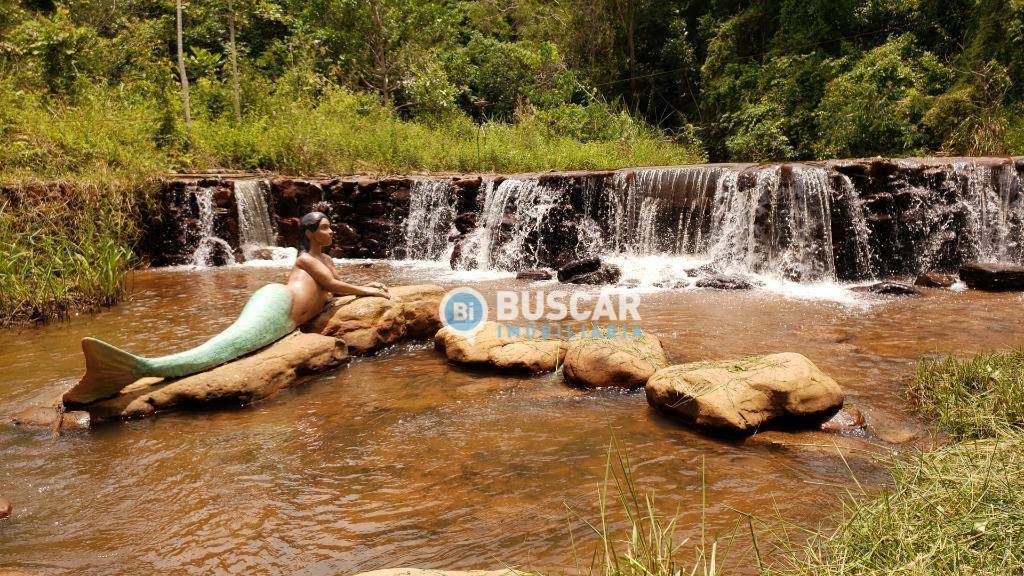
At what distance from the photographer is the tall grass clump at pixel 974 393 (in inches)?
130

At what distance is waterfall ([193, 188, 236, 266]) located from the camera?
1123 centimetres

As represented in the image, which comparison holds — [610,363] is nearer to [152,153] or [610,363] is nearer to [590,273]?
[590,273]

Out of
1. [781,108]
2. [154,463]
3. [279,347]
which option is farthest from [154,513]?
[781,108]

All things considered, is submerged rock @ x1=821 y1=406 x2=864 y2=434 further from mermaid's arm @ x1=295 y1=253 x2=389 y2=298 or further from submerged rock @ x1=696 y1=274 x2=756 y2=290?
submerged rock @ x1=696 y1=274 x2=756 y2=290

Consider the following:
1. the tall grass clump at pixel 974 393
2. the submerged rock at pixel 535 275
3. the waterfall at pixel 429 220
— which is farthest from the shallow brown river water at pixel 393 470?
the waterfall at pixel 429 220

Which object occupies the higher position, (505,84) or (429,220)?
(505,84)

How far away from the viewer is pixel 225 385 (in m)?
4.34

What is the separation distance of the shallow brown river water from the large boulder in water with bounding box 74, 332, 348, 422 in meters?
0.13

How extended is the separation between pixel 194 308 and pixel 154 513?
4.91m

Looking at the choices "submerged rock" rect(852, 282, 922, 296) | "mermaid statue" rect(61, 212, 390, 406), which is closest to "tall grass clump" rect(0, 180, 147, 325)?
"mermaid statue" rect(61, 212, 390, 406)

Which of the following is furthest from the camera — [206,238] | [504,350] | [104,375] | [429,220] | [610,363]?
[429,220]

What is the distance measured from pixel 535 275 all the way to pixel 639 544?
718 cm

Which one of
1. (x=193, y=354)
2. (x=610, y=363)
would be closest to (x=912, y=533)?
(x=610, y=363)

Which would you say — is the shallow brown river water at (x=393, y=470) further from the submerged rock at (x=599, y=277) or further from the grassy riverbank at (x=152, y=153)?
the submerged rock at (x=599, y=277)
